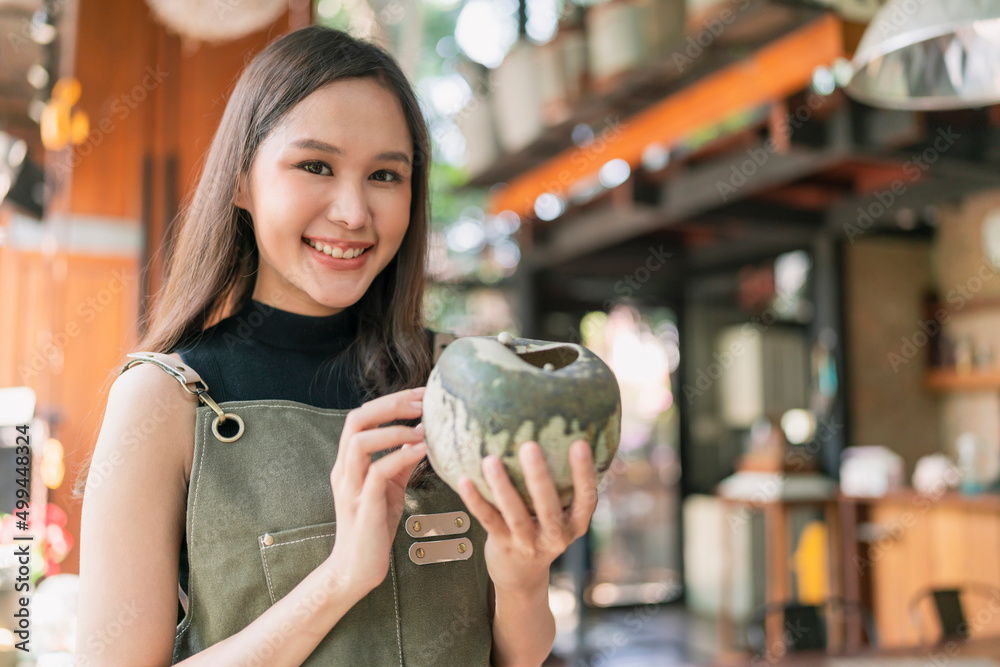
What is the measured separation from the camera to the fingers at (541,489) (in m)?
0.84

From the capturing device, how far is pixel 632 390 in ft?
25.9

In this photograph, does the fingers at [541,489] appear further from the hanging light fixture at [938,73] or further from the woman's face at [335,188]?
the hanging light fixture at [938,73]

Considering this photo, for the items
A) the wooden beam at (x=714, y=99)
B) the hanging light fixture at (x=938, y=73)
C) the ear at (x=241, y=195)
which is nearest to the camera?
the ear at (x=241, y=195)

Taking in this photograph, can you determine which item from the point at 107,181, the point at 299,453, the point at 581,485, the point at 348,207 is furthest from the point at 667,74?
the point at 581,485

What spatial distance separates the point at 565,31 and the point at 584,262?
3.62 m

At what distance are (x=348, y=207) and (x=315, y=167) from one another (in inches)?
3.1

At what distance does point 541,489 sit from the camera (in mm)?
843

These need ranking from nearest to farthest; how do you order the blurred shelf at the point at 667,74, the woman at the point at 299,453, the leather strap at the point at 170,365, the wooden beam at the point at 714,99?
the woman at the point at 299,453, the leather strap at the point at 170,365, the blurred shelf at the point at 667,74, the wooden beam at the point at 714,99

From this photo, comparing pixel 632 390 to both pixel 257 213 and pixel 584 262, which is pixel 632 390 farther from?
pixel 257 213

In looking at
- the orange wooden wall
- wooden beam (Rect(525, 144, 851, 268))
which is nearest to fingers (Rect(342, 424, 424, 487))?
the orange wooden wall

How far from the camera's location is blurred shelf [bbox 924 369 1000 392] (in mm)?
6230

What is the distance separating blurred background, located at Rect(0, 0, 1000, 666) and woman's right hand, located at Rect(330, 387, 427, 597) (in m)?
0.49

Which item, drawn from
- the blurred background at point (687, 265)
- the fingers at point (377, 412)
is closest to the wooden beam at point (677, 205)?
the blurred background at point (687, 265)

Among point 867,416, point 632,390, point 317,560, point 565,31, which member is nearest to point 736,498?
point 867,416
